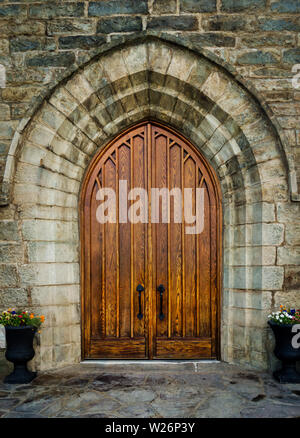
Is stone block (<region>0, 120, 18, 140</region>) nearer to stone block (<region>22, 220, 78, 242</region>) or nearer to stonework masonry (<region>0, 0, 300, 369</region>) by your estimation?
stonework masonry (<region>0, 0, 300, 369</region>)

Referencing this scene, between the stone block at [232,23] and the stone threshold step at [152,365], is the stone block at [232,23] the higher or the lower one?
the higher one

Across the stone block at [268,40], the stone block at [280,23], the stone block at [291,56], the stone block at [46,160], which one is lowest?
the stone block at [46,160]

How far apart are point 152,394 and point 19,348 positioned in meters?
1.38

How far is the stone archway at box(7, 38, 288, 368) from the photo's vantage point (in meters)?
3.31

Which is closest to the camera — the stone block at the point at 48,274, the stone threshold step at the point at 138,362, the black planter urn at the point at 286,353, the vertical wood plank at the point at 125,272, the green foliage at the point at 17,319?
the black planter urn at the point at 286,353

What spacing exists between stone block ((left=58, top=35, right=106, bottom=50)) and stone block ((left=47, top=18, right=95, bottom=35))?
0.06 m

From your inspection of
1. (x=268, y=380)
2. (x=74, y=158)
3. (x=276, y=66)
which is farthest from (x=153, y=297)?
(x=276, y=66)

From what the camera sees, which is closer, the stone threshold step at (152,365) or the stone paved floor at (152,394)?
the stone paved floor at (152,394)

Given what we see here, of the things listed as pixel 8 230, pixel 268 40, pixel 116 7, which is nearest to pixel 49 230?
pixel 8 230

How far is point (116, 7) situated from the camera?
10.9 ft

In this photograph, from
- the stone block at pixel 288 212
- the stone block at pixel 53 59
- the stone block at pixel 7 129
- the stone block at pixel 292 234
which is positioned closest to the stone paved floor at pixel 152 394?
the stone block at pixel 292 234

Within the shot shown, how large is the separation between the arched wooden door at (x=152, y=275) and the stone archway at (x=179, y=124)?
17cm

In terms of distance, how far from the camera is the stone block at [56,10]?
10.9ft

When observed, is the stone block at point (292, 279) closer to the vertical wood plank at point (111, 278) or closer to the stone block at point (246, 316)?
the stone block at point (246, 316)
